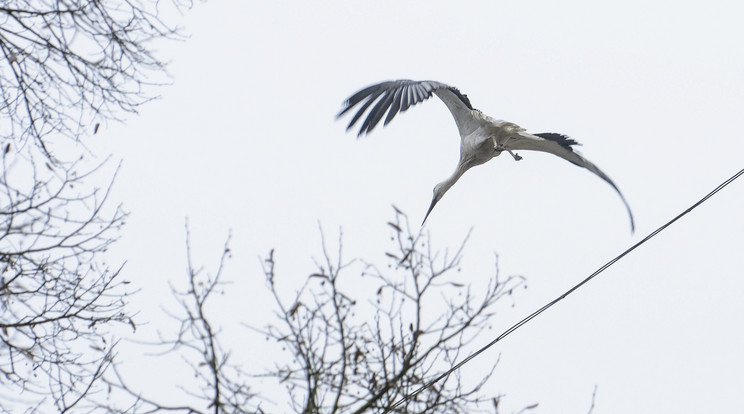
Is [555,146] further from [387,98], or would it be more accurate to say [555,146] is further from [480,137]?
[387,98]

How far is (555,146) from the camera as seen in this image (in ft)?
26.6

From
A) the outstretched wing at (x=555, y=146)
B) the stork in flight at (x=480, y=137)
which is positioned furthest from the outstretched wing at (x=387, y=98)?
the outstretched wing at (x=555, y=146)

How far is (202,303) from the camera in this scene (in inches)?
237

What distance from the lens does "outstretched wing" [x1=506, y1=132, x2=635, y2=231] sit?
7.92 m

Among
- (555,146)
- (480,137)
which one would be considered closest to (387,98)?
(480,137)

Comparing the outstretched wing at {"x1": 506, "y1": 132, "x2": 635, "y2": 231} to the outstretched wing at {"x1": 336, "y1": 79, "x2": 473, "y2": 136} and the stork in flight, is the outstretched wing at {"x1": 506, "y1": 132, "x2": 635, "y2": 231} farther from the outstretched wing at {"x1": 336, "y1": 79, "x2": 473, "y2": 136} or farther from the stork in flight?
the outstretched wing at {"x1": 336, "y1": 79, "x2": 473, "y2": 136}

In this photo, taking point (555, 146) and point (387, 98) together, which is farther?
point (555, 146)

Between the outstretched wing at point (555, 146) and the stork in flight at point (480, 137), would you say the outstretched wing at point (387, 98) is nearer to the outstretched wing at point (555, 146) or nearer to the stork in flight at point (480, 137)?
the stork in flight at point (480, 137)

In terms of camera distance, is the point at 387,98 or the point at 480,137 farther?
the point at 480,137

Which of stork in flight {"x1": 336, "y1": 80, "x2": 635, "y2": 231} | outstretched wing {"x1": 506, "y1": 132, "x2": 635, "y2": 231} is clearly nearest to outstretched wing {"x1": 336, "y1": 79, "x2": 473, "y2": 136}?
stork in flight {"x1": 336, "y1": 80, "x2": 635, "y2": 231}

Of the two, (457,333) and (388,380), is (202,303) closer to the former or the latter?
(388,380)

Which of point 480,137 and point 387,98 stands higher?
point 480,137

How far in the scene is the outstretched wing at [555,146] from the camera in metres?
7.92

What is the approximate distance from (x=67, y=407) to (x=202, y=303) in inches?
39.5
